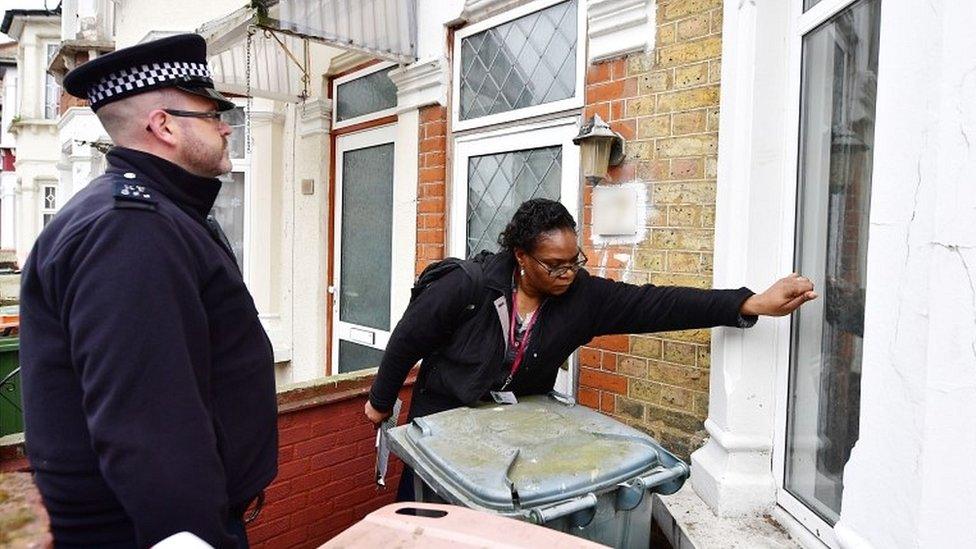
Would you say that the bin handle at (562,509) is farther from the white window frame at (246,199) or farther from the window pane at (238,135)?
the window pane at (238,135)

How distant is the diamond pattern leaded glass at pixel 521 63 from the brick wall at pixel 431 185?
23 cm

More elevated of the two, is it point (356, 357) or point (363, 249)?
point (363, 249)

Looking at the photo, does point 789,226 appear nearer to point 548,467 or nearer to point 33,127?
point 548,467

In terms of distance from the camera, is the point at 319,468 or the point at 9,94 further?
the point at 9,94

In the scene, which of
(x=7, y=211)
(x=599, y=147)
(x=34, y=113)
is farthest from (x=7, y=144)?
(x=599, y=147)

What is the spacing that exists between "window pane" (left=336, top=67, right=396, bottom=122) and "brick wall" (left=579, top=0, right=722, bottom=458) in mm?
2402

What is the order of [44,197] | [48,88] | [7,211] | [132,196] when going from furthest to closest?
[7,211] < [44,197] < [48,88] < [132,196]

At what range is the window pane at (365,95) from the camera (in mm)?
5191

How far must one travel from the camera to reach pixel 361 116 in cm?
549

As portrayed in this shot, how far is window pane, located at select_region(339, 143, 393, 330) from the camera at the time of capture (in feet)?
17.4

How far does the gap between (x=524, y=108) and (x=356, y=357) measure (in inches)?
112

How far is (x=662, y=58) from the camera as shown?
9.73 feet

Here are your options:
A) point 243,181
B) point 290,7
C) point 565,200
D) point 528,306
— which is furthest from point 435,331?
point 243,181

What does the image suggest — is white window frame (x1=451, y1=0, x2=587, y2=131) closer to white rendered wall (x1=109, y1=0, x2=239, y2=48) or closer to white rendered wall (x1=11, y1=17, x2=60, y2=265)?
white rendered wall (x1=109, y1=0, x2=239, y2=48)
